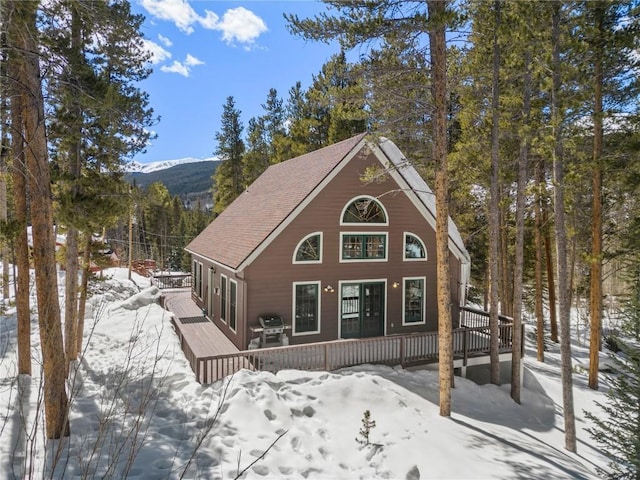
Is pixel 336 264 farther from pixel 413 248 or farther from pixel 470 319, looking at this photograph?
pixel 470 319

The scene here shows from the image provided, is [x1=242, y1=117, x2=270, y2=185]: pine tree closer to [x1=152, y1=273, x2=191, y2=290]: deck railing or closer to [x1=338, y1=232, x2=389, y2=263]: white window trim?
[x1=152, y1=273, x2=191, y2=290]: deck railing

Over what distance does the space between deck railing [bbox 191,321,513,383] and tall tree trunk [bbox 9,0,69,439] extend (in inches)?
113

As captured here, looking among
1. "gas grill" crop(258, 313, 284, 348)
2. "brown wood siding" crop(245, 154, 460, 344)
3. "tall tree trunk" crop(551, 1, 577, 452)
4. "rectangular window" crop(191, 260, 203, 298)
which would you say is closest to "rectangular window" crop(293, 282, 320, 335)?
"brown wood siding" crop(245, 154, 460, 344)

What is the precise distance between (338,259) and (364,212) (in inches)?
69.3

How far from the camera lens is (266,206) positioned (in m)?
14.0

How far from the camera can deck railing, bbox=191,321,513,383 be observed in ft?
30.0

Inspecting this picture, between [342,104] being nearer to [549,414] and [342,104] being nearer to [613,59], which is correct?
[613,59]

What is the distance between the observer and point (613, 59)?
1027cm

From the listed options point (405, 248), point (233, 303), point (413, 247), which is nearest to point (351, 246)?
point (405, 248)

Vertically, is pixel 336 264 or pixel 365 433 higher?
pixel 336 264

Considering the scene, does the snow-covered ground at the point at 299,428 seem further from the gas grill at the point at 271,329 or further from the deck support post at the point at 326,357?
the gas grill at the point at 271,329

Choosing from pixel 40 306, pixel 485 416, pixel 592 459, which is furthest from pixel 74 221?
pixel 592 459

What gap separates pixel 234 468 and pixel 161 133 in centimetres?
909

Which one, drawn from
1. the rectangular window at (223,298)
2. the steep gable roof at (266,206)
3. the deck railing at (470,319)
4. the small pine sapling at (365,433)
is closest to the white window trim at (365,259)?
the steep gable roof at (266,206)
